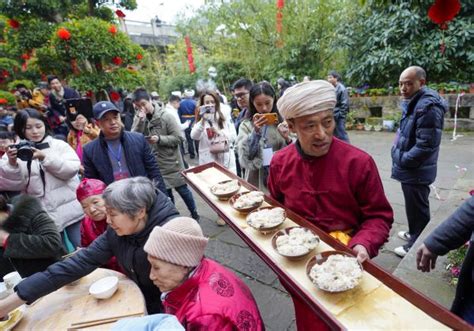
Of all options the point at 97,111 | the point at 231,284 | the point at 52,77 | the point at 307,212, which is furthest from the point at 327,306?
the point at 52,77

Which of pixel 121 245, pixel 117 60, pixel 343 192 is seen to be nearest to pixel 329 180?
pixel 343 192

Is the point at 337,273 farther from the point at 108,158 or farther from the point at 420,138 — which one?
the point at 108,158

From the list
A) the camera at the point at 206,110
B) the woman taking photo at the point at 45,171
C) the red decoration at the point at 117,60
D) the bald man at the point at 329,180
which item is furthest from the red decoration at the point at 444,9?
the red decoration at the point at 117,60

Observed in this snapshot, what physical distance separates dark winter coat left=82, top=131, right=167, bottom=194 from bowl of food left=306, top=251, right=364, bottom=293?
97.8 inches

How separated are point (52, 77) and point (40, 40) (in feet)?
2.80

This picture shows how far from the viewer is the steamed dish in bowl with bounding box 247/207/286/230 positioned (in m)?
1.96

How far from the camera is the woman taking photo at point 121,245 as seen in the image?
6.39 ft

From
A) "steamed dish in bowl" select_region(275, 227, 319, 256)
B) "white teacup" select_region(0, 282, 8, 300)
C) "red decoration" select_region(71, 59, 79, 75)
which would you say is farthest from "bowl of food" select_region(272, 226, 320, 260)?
"red decoration" select_region(71, 59, 79, 75)

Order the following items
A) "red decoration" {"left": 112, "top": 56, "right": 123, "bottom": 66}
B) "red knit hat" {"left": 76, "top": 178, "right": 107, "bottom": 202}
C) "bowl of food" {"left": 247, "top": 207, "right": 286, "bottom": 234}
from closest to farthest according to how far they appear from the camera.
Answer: "bowl of food" {"left": 247, "top": 207, "right": 286, "bottom": 234} → "red knit hat" {"left": 76, "top": 178, "right": 107, "bottom": 202} → "red decoration" {"left": 112, "top": 56, "right": 123, "bottom": 66}

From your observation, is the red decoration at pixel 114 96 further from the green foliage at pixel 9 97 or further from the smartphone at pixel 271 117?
the smartphone at pixel 271 117

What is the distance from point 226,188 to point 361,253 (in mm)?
1420

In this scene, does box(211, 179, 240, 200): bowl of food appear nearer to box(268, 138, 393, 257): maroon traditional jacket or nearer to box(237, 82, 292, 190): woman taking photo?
box(237, 82, 292, 190): woman taking photo

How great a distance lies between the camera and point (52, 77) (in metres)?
6.16

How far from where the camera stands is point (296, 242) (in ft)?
5.66
